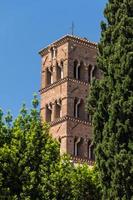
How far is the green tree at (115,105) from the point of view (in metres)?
23.8

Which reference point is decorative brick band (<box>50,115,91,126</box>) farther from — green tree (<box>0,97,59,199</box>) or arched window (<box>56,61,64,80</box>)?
green tree (<box>0,97,59,199</box>)

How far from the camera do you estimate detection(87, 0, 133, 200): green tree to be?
2384 centimetres

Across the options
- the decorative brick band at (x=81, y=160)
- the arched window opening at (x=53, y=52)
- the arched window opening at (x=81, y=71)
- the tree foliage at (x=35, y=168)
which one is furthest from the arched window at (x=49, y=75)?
the tree foliage at (x=35, y=168)

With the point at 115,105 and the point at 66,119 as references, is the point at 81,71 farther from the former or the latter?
the point at 115,105

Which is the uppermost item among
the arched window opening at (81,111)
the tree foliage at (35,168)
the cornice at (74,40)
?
the cornice at (74,40)

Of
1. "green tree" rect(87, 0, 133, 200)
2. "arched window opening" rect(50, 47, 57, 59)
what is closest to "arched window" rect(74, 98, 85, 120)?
"arched window opening" rect(50, 47, 57, 59)

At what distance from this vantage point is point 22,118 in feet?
103

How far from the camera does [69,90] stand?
62.8 m

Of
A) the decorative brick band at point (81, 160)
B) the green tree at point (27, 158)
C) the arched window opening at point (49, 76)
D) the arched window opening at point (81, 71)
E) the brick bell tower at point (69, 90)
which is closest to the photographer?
the green tree at point (27, 158)

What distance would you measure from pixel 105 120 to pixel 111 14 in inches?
165

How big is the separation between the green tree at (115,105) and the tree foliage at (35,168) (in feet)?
15.0

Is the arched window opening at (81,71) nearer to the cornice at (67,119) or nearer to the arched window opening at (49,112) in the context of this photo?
the arched window opening at (49,112)

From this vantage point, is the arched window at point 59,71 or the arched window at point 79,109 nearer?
the arched window at point 79,109

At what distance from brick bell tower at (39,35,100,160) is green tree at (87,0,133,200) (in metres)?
34.4
